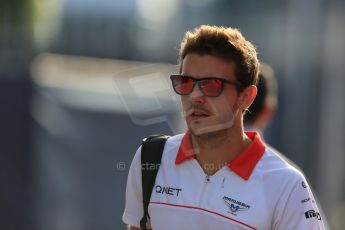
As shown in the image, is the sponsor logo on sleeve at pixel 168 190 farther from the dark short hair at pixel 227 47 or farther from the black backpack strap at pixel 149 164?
the dark short hair at pixel 227 47

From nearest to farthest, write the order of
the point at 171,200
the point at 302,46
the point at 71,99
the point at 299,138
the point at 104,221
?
the point at 171,200 → the point at 104,221 → the point at 71,99 → the point at 299,138 → the point at 302,46

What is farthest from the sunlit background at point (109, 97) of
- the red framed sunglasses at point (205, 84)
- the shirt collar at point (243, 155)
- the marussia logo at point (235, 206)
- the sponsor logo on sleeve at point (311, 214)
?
the sponsor logo on sleeve at point (311, 214)

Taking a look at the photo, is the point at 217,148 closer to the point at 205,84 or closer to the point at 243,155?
the point at 243,155

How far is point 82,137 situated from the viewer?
295 inches

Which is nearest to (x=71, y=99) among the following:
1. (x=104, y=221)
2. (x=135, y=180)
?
(x=104, y=221)

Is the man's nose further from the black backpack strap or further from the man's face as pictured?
the black backpack strap

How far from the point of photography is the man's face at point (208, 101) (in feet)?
10.8

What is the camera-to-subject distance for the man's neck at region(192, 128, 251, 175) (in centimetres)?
331

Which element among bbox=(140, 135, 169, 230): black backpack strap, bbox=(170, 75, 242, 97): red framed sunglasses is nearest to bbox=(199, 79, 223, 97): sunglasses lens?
bbox=(170, 75, 242, 97): red framed sunglasses

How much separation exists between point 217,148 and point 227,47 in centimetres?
45

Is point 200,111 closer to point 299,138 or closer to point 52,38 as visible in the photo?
point 299,138

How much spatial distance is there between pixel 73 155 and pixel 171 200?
4.30 m

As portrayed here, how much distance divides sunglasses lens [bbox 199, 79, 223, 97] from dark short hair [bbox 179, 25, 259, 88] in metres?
0.11

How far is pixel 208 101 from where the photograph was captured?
3.30 metres
